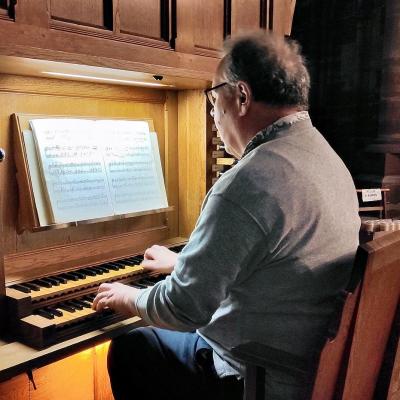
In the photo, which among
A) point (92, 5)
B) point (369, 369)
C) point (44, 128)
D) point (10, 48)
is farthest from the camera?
point (44, 128)

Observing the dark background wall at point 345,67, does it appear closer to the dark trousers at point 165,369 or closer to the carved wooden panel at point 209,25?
the carved wooden panel at point 209,25

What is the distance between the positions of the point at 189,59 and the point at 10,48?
2.50ft

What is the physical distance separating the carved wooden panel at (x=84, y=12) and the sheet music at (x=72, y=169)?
0.43 m

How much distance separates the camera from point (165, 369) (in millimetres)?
1504

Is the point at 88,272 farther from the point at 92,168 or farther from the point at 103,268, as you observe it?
the point at 92,168

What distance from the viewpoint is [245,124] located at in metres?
1.41

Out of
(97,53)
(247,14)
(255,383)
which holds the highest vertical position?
(247,14)

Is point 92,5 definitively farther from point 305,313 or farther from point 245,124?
point 305,313

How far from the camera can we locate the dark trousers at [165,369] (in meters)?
1.42

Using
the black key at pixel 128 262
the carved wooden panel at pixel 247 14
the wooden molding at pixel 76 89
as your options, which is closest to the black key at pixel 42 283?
the black key at pixel 128 262

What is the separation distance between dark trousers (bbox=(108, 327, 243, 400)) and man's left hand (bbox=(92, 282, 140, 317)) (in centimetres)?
13

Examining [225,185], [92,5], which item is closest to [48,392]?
[225,185]

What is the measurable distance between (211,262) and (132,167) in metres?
1.13

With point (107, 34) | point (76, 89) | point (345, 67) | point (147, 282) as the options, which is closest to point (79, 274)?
point (147, 282)
